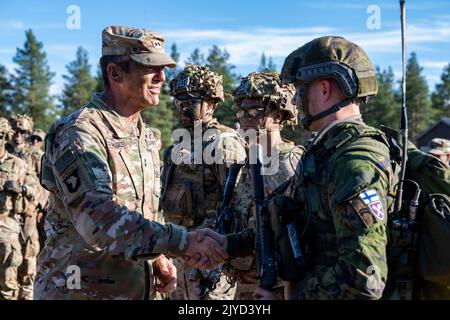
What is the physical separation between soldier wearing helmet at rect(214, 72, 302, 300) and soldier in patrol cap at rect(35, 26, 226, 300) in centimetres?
140

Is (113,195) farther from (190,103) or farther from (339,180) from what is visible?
(190,103)

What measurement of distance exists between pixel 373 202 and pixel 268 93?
3753mm

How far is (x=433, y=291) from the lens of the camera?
391 centimetres

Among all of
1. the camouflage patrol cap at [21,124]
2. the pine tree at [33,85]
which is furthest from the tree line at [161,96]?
the camouflage patrol cap at [21,124]

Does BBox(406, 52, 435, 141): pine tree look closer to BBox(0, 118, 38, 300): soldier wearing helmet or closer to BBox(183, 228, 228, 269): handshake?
BBox(0, 118, 38, 300): soldier wearing helmet

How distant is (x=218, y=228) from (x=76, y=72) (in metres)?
66.1

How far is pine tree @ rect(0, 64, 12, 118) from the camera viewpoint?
55.3 m

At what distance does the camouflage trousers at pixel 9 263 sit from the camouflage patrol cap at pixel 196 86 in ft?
17.6

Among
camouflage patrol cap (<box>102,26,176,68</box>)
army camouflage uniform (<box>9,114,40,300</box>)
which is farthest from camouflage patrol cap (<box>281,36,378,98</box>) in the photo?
army camouflage uniform (<box>9,114,40,300</box>)

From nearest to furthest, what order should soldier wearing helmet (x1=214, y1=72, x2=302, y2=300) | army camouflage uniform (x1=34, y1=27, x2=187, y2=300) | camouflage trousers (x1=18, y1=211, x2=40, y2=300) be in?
1. army camouflage uniform (x1=34, y1=27, x2=187, y2=300)
2. soldier wearing helmet (x1=214, y1=72, x2=302, y2=300)
3. camouflage trousers (x1=18, y1=211, x2=40, y2=300)

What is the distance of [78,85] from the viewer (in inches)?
2675

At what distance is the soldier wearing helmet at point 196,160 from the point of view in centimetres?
789

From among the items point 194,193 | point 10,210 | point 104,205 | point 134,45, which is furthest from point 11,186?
point 104,205
